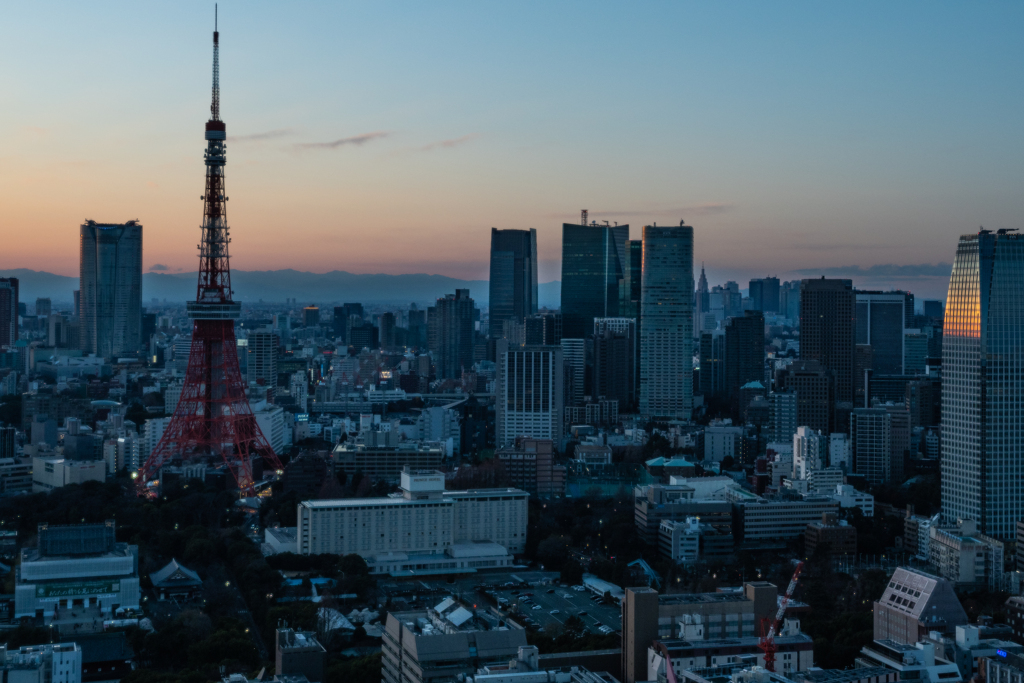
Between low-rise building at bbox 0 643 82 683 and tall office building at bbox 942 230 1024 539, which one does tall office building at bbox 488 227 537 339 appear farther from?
low-rise building at bbox 0 643 82 683

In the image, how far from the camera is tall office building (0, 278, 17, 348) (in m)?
46.3

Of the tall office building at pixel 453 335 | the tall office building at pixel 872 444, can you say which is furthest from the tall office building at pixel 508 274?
the tall office building at pixel 872 444

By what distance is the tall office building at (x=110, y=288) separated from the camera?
165 feet

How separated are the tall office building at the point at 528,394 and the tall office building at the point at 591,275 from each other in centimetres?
1487

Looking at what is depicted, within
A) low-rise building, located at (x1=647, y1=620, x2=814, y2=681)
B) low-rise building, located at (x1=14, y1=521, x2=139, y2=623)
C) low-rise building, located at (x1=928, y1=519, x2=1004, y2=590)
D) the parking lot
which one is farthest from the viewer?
low-rise building, located at (x1=928, y1=519, x2=1004, y2=590)

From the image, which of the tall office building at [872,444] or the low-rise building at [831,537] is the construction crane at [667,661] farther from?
the tall office building at [872,444]

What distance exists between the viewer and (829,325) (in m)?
35.0

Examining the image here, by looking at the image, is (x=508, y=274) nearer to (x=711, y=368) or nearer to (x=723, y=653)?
(x=711, y=368)

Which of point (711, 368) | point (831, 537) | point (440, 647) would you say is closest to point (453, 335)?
point (711, 368)

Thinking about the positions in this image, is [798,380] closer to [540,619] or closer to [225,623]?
[540,619]

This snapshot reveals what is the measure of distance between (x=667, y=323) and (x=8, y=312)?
24.7 m

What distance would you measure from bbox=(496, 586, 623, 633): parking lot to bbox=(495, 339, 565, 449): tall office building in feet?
40.8

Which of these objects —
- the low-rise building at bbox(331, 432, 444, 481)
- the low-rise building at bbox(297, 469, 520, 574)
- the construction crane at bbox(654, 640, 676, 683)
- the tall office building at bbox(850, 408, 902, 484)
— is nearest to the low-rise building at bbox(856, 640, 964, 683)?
the construction crane at bbox(654, 640, 676, 683)

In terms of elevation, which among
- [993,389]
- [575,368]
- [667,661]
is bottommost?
[667,661]
